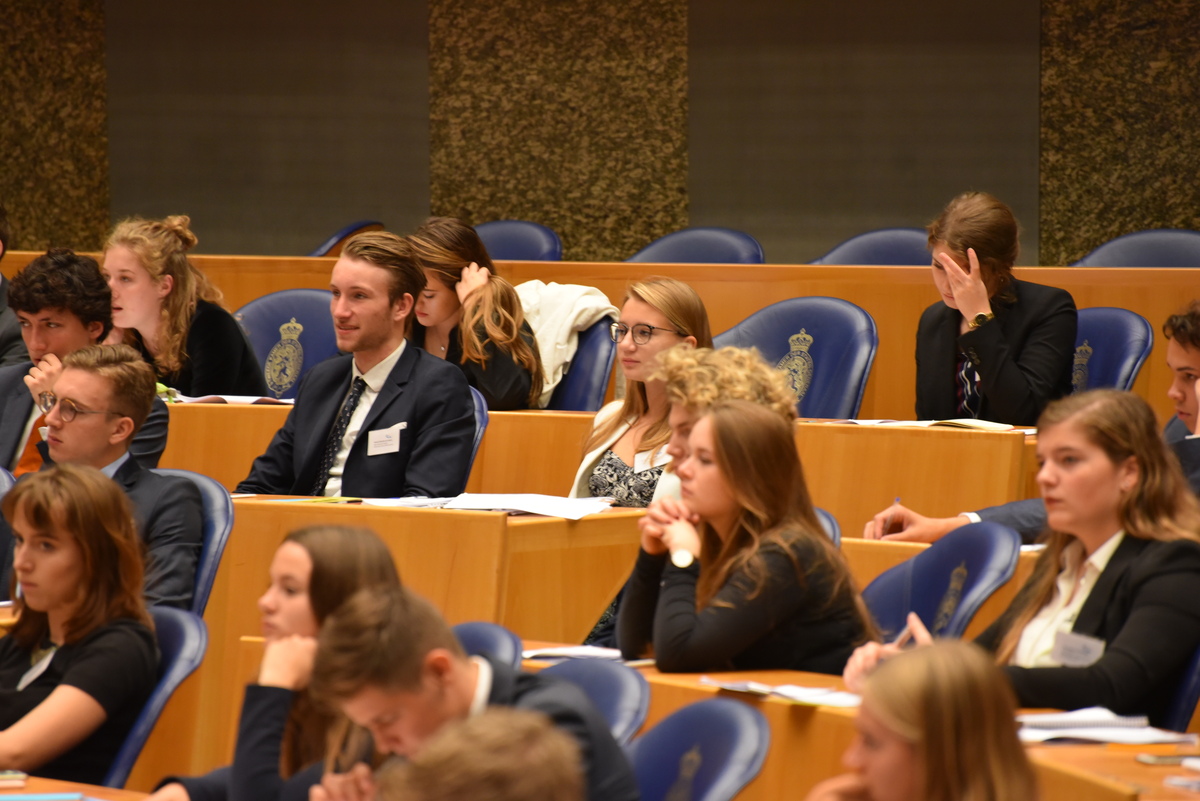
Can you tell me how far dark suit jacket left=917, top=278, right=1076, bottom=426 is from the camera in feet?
13.5

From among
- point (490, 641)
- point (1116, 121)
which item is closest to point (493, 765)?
point (490, 641)

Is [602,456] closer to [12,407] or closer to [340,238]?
[12,407]

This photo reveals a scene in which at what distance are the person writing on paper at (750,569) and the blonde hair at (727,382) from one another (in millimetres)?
111

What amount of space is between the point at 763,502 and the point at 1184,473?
1024 millimetres

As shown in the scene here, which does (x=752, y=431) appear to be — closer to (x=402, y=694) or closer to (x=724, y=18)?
(x=402, y=694)

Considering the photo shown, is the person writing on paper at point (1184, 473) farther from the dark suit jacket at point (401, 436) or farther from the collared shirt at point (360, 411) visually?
the collared shirt at point (360, 411)

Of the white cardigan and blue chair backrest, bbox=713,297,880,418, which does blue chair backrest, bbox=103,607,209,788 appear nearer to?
the white cardigan

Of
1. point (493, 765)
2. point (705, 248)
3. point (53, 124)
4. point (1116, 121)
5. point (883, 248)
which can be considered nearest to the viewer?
point (493, 765)

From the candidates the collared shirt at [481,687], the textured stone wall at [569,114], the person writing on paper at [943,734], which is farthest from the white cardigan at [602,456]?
the textured stone wall at [569,114]

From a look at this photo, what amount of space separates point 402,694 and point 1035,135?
617 cm

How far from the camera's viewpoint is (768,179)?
7.57m

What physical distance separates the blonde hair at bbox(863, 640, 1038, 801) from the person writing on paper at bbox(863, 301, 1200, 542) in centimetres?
156

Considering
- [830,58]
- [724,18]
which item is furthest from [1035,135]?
[724,18]

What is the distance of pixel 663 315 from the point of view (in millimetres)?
3773
